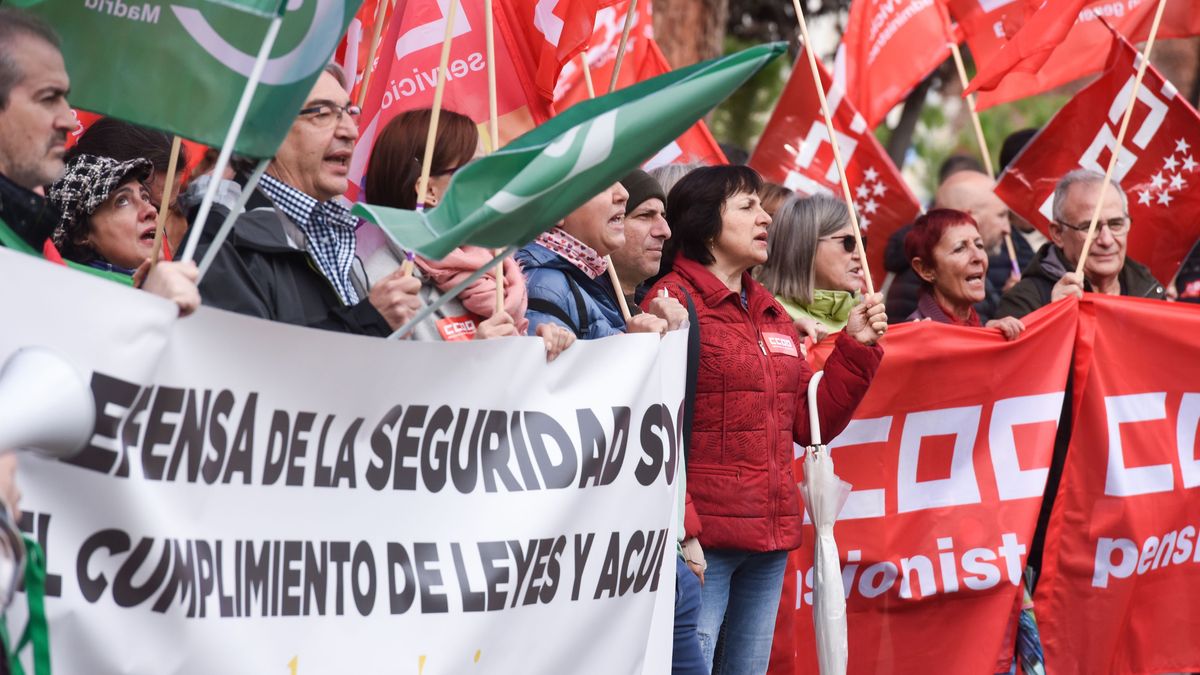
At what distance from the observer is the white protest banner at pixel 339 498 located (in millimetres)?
3055

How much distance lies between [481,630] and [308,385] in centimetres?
71

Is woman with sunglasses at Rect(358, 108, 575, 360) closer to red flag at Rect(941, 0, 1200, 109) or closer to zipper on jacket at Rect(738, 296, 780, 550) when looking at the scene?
zipper on jacket at Rect(738, 296, 780, 550)

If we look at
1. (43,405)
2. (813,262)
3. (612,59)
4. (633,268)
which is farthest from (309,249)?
(612,59)

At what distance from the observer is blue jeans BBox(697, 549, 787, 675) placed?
501 cm

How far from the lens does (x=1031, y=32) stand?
6.83 meters

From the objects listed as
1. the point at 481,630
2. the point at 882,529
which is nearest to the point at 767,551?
the point at 882,529

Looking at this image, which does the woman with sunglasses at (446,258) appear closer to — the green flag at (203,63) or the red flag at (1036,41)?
the green flag at (203,63)

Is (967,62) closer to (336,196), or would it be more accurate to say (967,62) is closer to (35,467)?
(336,196)

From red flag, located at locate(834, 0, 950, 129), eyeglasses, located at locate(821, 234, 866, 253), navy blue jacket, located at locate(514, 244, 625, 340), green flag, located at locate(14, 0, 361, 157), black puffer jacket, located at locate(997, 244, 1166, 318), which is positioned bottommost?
black puffer jacket, located at locate(997, 244, 1166, 318)

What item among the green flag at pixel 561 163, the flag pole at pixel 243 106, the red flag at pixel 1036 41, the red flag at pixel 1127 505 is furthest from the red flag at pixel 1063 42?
the flag pole at pixel 243 106

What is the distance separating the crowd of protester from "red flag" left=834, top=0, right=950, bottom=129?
67.7 inches

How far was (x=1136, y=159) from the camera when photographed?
7227mm

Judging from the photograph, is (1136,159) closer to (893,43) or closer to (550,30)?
(893,43)

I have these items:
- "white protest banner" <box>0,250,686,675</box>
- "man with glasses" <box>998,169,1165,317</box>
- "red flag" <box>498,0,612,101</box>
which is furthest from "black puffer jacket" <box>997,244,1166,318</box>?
"white protest banner" <box>0,250,686,675</box>
